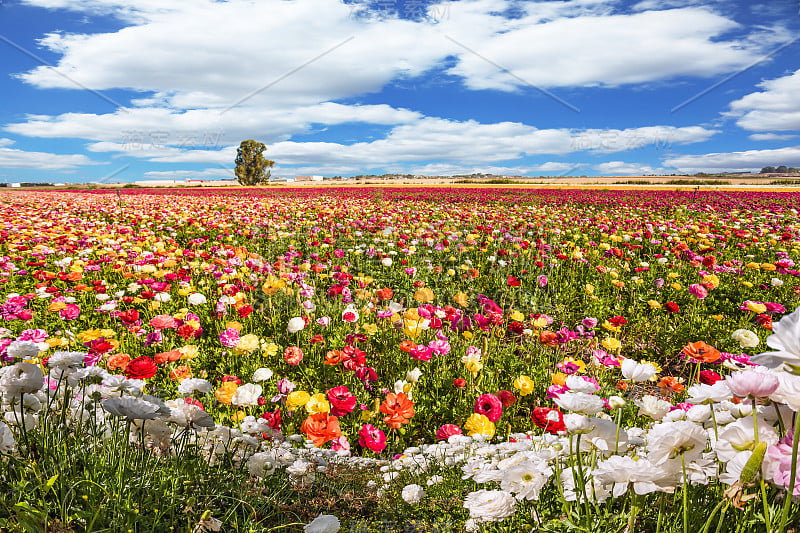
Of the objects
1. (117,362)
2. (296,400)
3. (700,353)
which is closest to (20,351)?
(117,362)

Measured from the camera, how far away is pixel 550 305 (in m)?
4.89

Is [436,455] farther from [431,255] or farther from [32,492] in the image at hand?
[431,255]

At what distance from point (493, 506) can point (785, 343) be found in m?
0.87

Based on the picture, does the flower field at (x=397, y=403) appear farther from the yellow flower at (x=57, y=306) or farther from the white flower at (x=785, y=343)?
the yellow flower at (x=57, y=306)

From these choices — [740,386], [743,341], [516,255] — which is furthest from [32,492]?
[516,255]

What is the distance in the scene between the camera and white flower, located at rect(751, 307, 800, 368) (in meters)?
0.80

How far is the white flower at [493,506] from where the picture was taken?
1248 mm

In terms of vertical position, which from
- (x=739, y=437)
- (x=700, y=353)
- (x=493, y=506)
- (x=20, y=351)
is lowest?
(x=493, y=506)

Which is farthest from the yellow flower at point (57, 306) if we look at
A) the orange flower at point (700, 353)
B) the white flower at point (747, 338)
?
the white flower at point (747, 338)

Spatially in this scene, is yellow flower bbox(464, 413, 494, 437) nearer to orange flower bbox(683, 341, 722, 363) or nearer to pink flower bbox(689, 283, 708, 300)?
orange flower bbox(683, 341, 722, 363)

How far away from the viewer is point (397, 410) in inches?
81.4

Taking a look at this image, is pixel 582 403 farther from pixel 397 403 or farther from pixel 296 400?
pixel 296 400

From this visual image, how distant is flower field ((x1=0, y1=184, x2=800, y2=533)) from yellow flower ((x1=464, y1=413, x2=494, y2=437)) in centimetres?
1

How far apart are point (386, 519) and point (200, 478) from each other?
0.75m
